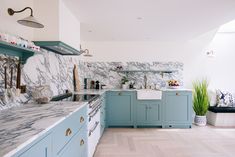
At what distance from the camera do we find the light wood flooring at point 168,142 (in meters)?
2.77

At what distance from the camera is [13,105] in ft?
5.65

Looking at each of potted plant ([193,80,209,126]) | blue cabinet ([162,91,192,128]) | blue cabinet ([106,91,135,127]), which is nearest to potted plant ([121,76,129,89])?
blue cabinet ([106,91,135,127])

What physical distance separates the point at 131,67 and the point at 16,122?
150 inches

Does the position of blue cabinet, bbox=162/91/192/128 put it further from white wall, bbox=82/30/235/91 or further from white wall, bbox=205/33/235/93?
white wall, bbox=205/33/235/93

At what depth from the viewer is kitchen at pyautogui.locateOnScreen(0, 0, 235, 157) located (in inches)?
59.6

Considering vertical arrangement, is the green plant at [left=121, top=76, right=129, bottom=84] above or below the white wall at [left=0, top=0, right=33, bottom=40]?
below

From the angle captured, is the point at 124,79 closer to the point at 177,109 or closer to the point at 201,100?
the point at 177,109

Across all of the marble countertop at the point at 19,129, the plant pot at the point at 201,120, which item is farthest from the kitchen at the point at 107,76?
the plant pot at the point at 201,120

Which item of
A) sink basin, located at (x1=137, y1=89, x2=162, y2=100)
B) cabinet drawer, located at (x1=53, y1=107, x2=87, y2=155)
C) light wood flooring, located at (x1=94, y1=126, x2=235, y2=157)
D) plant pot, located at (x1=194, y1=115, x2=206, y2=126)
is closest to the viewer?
cabinet drawer, located at (x1=53, y1=107, x2=87, y2=155)

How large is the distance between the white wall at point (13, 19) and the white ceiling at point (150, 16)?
1.93 feet

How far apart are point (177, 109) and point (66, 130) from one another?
10.7 feet

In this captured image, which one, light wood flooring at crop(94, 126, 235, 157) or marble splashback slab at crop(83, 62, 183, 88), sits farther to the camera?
marble splashback slab at crop(83, 62, 183, 88)

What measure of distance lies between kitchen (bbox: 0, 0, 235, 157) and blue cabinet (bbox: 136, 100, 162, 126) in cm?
2

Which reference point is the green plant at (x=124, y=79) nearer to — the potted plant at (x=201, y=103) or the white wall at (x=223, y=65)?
the potted plant at (x=201, y=103)
